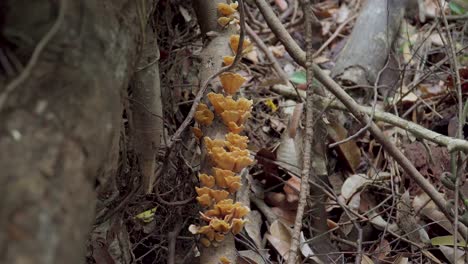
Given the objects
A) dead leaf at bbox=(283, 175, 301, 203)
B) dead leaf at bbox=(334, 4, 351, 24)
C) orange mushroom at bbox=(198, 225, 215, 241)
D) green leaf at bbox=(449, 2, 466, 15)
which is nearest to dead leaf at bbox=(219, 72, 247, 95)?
orange mushroom at bbox=(198, 225, 215, 241)

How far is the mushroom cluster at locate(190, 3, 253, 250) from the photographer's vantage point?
1.89 meters

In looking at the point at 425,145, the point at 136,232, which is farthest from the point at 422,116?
the point at 136,232

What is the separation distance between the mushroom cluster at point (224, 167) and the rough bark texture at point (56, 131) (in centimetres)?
79

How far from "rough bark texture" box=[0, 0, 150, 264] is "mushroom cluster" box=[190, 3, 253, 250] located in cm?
79

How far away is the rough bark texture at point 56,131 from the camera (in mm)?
870

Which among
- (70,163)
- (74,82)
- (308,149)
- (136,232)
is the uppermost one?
(74,82)

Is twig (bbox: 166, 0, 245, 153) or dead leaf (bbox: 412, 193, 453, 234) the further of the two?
dead leaf (bbox: 412, 193, 453, 234)

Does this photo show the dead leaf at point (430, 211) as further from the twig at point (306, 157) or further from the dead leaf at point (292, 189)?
the twig at point (306, 157)

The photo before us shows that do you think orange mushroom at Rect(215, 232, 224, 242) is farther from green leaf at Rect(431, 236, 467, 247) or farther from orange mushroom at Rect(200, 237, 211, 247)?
green leaf at Rect(431, 236, 467, 247)

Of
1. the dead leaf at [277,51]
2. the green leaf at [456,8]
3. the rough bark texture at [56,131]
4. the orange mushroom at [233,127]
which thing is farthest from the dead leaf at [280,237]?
the green leaf at [456,8]

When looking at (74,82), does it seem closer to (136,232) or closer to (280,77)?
(136,232)

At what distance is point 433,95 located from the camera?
337 cm

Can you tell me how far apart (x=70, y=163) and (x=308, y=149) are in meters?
1.17

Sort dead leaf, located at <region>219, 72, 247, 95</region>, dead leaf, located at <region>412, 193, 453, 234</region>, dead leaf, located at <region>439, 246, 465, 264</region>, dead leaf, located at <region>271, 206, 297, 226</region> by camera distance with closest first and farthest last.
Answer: dead leaf, located at <region>219, 72, 247, 95</region>
dead leaf, located at <region>439, 246, 465, 264</region>
dead leaf, located at <region>412, 193, 453, 234</region>
dead leaf, located at <region>271, 206, 297, 226</region>
